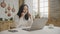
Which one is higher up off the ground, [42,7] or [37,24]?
[42,7]

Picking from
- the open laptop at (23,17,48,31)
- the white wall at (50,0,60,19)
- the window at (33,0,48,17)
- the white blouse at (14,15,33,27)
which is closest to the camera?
the open laptop at (23,17,48,31)

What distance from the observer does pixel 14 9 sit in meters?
4.34

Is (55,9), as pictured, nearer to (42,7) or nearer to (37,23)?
(42,7)

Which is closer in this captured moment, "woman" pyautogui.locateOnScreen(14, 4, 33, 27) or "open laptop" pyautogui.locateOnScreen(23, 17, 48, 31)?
"open laptop" pyautogui.locateOnScreen(23, 17, 48, 31)

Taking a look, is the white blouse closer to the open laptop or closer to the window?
the open laptop

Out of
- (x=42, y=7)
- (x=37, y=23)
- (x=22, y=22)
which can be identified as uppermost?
(x=42, y=7)

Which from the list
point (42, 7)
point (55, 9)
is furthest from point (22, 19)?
point (42, 7)

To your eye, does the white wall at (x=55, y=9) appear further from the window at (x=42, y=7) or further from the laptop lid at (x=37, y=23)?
the laptop lid at (x=37, y=23)

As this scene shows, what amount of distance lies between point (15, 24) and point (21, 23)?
0.44ft

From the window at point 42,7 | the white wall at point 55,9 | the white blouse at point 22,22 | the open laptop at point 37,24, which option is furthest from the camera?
the window at point 42,7

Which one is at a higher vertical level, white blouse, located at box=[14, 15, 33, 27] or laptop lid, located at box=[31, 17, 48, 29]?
laptop lid, located at box=[31, 17, 48, 29]

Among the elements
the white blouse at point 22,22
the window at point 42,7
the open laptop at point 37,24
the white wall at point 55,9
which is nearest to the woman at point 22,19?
the white blouse at point 22,22

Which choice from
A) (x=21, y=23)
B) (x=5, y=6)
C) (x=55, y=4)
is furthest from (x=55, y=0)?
(x=21, y=23)

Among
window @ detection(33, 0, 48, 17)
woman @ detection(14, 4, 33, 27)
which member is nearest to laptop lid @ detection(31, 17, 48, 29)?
woman @ detection(14, 4, 33, 27)
